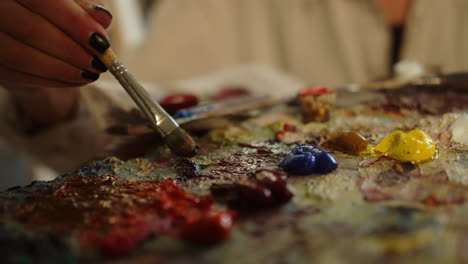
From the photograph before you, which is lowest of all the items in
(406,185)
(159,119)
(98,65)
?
(406,185)

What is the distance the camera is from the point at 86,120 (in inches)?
40.5

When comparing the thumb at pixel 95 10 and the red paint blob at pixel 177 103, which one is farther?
the red paint blob at pixel 177 103

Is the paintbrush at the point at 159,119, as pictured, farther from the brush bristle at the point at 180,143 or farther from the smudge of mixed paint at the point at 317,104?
the smudge of mixed paint at the point at 317,104

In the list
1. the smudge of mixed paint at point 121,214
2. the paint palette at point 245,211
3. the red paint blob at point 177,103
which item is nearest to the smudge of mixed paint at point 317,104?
the paint palette at point 245,211

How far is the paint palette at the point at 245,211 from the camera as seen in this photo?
313 mm

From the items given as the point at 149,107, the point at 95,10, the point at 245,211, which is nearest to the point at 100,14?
the point at 95,10

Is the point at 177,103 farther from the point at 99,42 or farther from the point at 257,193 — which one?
the point at 257,193

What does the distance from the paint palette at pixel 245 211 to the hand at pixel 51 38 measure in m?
0.16

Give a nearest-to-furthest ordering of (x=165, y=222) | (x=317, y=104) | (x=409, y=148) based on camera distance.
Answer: (x=165, y=222) < (x=409, y=148) < (x=317, y=104)

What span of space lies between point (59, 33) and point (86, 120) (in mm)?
556

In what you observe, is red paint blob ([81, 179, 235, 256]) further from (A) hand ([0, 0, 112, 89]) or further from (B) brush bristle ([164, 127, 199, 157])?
(A) hand ([0, 0, 112, 89])

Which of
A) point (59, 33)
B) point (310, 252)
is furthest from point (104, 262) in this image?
point (59, 33)

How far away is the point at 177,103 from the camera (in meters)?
0.74

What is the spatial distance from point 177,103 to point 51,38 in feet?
0.93
